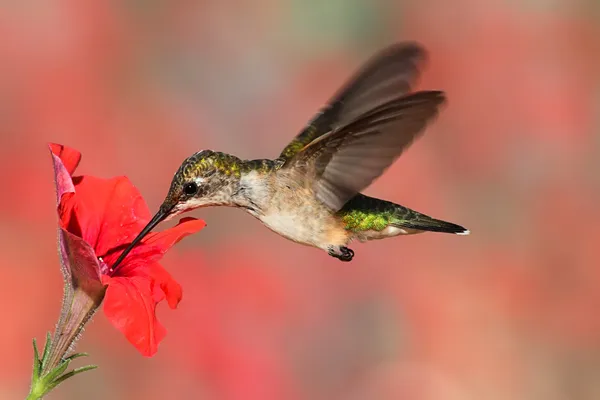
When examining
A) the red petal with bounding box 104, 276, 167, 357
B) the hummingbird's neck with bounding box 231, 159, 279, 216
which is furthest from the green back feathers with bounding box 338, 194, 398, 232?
the red petal with bounding box 104, 276, 167, 357

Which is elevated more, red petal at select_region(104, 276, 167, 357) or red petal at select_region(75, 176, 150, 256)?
red petal at select_region(75, 176, 150, 256)

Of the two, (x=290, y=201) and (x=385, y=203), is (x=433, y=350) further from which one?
(x=290, y=201)

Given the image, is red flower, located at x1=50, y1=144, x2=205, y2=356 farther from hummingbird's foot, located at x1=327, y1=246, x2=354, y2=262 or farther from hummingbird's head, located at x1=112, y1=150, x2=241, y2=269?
hummingbird's foot, located at x1=327, y1=246, x2=354, y2=262

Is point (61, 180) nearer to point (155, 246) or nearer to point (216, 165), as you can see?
point (155, 246)

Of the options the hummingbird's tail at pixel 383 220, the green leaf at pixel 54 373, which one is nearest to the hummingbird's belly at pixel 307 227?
the hummingbird's tail at pixel 383 220

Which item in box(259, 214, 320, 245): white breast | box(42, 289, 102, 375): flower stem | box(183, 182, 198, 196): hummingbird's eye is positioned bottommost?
box(42, 289, 102, 375): flower stem

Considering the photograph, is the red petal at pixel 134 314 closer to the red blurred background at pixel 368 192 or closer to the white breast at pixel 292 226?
the white breast at pixel 292 226

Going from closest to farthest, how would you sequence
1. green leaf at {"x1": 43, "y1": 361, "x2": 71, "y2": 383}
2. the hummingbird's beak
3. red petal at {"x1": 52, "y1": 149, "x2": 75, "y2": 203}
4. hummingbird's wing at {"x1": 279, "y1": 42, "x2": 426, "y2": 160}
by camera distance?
green leaf at {"x1": 43, "y1": 361, "x2": 71, "y2": 383}
red petal at {"x1": 52, "y1": 149, "x2": 75, "y2": 203}
the hummingbird's beak
hummingbird's wing at {"x1": 279, "y1": 42, "x2": 426, "y2": 160}

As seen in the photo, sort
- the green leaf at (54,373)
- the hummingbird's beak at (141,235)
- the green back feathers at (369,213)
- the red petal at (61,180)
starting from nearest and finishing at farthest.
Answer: the green leaf at (54,373)
the red petal at (61,180)
the hummingbird's beak at (141,235)
the green back feathers at (369,213)
